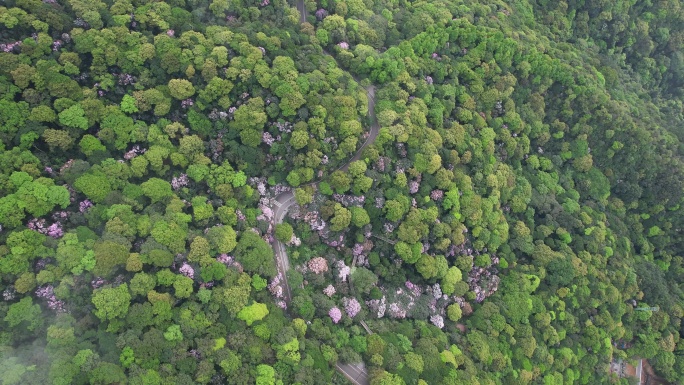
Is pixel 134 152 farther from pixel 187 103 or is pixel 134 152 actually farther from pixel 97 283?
pixel 97 283

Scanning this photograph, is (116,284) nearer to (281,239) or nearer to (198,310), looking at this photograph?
(198,310)

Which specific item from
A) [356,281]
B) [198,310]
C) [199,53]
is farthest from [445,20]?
[198,310]

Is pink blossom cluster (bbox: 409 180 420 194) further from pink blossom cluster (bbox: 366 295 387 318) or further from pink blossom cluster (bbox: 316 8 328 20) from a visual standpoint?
pink blossom cluster (bbox: 316 8 328 20)

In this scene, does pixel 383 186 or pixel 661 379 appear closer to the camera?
pixel 383 186

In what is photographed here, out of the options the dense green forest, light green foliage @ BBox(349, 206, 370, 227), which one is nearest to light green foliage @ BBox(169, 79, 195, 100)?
the dense green forest

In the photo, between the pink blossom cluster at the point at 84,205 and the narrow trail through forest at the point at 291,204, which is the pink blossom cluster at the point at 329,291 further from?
the pink blossom cluster at the point at 84,205
